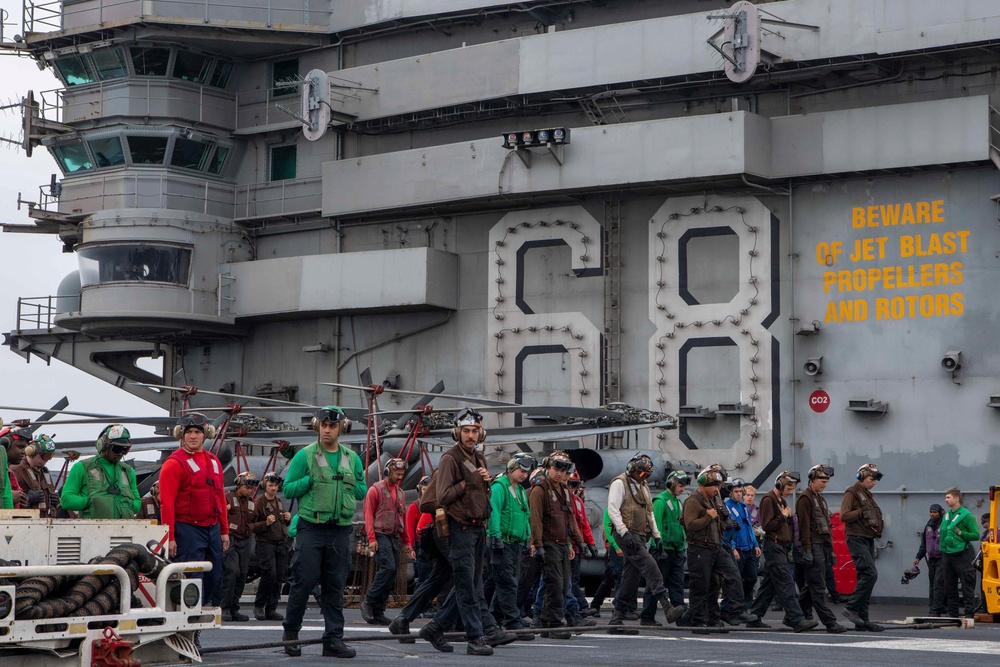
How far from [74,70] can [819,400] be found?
19786 mm

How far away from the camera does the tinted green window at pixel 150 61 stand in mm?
32000

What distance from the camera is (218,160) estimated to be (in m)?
33.2

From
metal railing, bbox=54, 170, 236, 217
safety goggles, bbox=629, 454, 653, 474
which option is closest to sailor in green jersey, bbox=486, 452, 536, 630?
safety goggles, bbox=629, 454, 653, 474

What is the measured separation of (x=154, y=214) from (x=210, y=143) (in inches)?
93.6

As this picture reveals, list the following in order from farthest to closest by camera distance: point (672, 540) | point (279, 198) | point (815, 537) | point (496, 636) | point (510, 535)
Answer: point (279, 198), point (672, 540), point (815, 537), point (510, 535), point (496, 636)

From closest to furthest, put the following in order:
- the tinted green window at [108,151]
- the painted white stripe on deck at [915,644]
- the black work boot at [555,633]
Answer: the painted white stripe on deck at [915,644], the black work boot at [555,633], the tinted green window at [108,151]

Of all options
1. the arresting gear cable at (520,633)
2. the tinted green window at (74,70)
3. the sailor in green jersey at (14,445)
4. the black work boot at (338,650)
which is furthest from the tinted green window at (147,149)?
the black work boot at (338,650)

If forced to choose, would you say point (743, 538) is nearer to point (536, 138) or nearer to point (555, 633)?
point (555, 633)

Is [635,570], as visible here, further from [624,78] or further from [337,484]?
[624,78]

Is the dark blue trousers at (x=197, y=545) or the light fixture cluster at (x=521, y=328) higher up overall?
the light fixture cluster at (x=521, y=328)

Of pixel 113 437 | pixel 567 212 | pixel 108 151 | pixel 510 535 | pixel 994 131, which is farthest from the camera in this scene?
pixel 108 151

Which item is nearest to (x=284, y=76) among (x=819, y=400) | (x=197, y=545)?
(x=819, y=400)

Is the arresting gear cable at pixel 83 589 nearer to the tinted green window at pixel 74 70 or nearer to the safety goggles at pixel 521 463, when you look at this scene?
the safety goggles at pixel 521 463

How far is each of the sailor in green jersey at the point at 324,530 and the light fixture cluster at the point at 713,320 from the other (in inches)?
638
